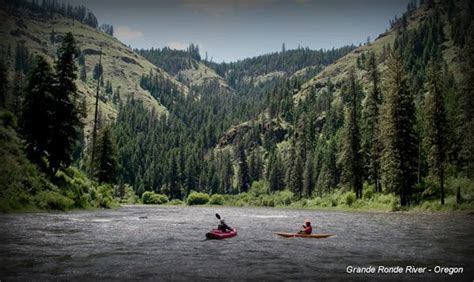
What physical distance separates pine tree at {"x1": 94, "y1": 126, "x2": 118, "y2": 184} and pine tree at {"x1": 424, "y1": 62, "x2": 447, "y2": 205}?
176 feet

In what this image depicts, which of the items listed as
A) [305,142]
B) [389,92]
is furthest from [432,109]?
[305,142]

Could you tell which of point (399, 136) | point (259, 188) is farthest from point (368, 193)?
point (259, 188)

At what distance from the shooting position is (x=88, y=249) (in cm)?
2486

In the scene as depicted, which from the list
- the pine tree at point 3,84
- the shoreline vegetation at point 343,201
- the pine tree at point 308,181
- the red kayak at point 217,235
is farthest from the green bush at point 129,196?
the red kayak at point 217,235

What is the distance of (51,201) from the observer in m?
48.9

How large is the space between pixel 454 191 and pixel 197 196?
3858 inches

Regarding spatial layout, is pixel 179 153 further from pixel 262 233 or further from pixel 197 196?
pixel 262 233

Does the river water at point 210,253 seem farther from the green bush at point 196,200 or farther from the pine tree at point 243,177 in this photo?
the pine tree at point 243,177

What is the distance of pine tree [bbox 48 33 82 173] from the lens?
52.3m

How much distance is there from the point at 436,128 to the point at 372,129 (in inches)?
686

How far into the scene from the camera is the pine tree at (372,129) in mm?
73562

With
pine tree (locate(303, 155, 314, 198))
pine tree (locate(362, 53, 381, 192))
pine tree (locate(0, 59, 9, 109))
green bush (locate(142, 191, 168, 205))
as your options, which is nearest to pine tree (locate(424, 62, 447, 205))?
pine tree (locate(362, 53, 381, 192))

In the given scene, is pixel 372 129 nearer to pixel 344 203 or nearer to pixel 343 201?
pixel 344 203

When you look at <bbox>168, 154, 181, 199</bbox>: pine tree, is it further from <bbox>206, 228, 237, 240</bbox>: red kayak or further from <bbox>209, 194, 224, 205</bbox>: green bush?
<bbox>206, 228, 237, 240</bbox>: red kayak
